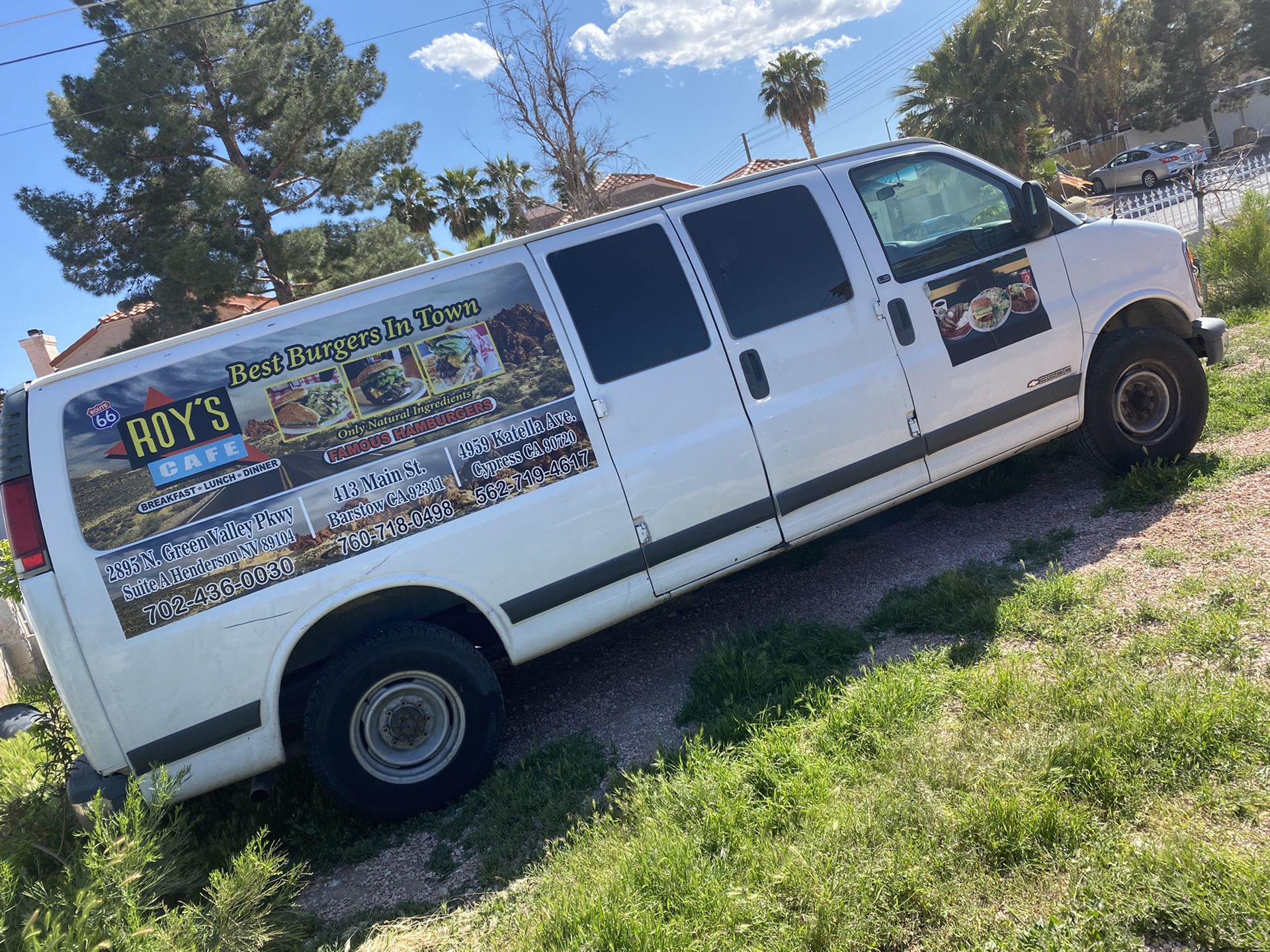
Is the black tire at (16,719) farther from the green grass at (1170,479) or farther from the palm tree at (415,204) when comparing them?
the palm tree at (415,204)

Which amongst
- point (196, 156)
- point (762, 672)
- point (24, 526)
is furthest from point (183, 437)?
point (196, 156)

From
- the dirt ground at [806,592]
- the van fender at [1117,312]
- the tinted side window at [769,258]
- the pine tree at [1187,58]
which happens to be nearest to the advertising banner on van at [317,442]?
the tinted side window at [769,258]

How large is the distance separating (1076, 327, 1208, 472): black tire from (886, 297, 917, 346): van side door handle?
1.31 m

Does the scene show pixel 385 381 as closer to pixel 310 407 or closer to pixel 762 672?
pixel 310 407

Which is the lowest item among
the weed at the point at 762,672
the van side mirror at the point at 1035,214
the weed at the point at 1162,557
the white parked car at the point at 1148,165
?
the weed at the point at 1162,557

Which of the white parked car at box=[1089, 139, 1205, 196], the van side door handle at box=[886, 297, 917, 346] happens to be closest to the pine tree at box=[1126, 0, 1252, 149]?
the white parked car at box=[1089, 139, 1205, 196]

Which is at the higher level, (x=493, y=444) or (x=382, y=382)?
(x=382, y=382)

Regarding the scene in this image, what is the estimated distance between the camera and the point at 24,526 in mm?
3381

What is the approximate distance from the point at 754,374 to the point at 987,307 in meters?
1.55

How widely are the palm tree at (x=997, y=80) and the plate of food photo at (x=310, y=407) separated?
24.7 m

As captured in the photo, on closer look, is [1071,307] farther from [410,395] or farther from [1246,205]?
[1246,205]

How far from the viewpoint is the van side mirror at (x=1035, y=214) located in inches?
191

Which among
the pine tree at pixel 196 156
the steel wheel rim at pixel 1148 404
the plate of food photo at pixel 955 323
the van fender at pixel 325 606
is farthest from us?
the pine tree at pixel 196 156

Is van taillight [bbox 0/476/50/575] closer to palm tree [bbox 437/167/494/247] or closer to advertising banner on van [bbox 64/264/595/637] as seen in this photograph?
advertising banner on van [bbox 64/264/595/637]
